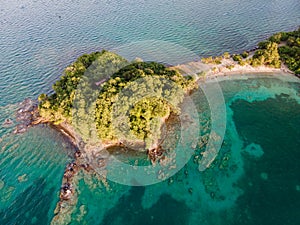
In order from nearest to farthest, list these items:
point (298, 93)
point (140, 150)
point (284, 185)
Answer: point (284, 185) → point (140, 150) → point (298, 93)

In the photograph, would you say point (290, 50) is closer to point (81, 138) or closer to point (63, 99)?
point (81, 138)

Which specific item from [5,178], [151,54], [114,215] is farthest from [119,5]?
[114,215]

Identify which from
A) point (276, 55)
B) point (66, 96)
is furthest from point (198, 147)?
point (276, 55)

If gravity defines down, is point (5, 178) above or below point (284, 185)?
above

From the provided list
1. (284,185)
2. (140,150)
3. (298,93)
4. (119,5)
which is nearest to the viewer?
(284,185)

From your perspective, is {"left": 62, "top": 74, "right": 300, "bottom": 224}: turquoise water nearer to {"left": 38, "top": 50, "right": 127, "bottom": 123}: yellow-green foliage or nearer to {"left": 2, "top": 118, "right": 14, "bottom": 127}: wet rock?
{"left": 38, "top": 50, "right": 127, "bottom": 123}: yellow-green foliage

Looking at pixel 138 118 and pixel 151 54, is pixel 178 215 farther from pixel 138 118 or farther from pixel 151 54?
pixel 151 54

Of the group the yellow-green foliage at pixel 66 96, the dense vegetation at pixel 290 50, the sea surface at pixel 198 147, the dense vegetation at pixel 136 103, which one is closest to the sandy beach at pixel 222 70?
the dense vegetation at pixel 290 50
